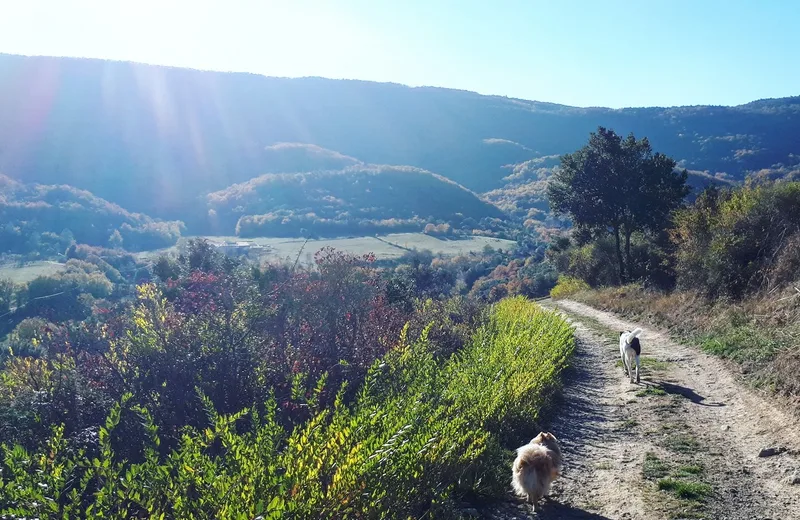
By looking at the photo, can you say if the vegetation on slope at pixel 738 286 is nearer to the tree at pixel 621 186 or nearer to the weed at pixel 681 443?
the weed at pixel 681 443

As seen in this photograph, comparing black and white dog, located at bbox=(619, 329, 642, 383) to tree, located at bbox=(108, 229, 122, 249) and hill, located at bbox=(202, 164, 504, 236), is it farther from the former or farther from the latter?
hill, located at bbox=(202, 164, 504, 236)

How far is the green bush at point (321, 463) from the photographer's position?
9.70 feet

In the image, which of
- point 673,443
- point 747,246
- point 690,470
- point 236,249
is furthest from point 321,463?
point 236,249

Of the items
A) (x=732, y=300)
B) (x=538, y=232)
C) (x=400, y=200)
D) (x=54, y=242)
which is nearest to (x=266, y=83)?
(x=400, y=200)

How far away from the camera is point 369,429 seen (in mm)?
3926

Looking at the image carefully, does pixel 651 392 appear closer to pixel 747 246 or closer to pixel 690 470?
pixel 690 470

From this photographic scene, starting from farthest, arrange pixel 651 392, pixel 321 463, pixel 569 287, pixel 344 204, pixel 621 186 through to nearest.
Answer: pixel 344 204
pixel 569 287
pixel 621 186
pixel 651 392
pixel 321 463

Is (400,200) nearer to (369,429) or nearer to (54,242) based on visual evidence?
(54,242)

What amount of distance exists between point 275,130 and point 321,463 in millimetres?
108144

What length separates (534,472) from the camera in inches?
179

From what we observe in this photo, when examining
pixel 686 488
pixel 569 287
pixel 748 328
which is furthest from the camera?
pixel 569 287

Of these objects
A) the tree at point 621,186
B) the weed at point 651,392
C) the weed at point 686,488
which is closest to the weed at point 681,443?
the weed at point 686,488

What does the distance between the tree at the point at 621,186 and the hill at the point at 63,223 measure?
93.3 feet

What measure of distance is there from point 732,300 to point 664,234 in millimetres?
13349
